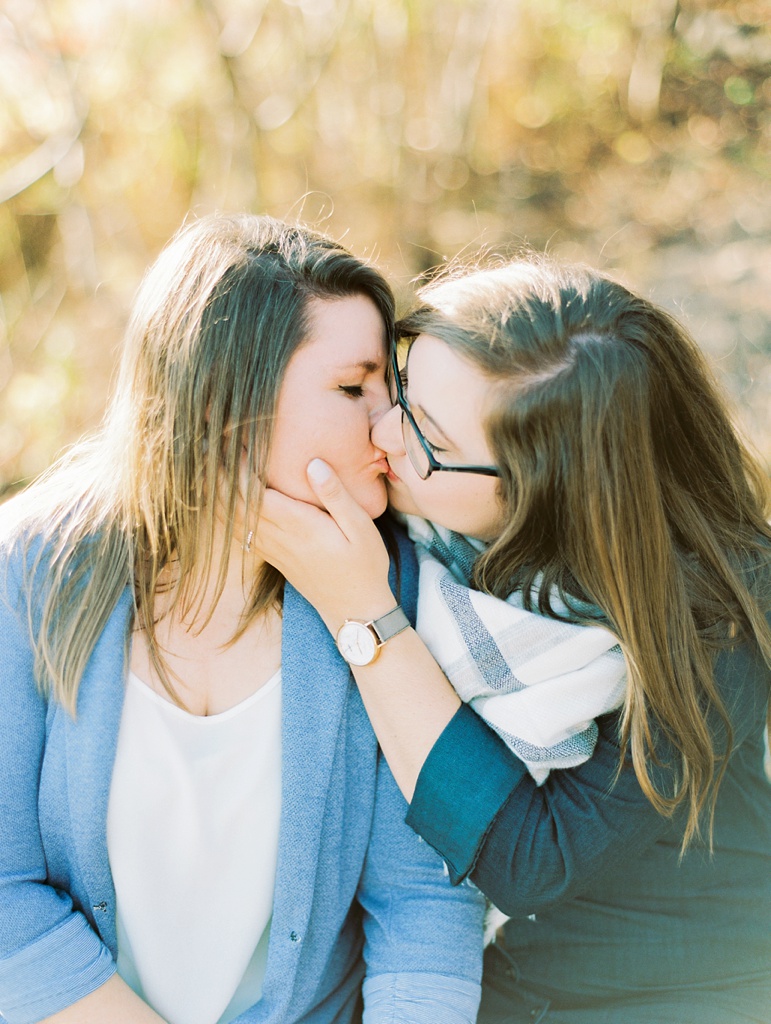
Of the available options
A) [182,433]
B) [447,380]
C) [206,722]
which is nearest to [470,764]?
[206,722]

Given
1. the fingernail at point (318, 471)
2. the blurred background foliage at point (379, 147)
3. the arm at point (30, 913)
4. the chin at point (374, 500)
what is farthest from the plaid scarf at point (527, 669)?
the blurred background foliage at point (379, 147)

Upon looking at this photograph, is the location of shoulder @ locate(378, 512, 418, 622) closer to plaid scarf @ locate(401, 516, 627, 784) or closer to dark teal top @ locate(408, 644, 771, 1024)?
plaid scarf @ locate(401, 516, 627, 784)

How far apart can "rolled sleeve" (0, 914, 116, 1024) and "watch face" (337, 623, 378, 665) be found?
0.78 metres

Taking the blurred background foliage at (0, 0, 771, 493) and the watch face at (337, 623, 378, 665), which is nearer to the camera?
the watch face at (337, 623, 378, 665)

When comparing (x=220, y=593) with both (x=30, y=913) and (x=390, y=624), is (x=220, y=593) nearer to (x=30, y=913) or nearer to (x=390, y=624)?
(x=390, y=624)

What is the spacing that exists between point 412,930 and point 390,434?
106cm

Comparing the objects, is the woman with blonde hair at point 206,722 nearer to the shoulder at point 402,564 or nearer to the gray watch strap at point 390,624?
the gray watch strap at point 390,624

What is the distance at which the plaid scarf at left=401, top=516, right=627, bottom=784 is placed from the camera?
5.64 ft

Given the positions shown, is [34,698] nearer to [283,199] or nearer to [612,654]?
[612,654]

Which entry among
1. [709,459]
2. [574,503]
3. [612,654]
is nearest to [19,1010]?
[612,654]

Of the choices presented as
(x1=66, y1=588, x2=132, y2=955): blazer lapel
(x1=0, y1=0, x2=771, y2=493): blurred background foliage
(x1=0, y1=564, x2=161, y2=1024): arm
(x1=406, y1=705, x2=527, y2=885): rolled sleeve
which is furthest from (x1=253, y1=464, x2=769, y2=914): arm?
(x1=0, y1=0, x2=771, y2=493): blurred background foliage

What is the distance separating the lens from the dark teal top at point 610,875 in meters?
1.71

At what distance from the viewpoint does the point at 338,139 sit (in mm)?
5512

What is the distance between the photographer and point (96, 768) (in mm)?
1732
